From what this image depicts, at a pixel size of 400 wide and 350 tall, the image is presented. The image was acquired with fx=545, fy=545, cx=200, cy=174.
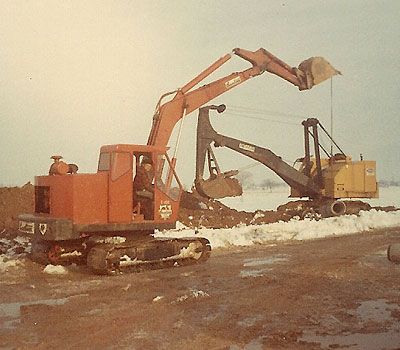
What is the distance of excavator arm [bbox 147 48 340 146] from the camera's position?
16781mm

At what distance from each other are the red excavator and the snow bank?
3.88 meters

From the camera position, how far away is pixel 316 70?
2072cm

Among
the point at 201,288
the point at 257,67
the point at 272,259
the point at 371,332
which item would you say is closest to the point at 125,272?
the point at 201,288

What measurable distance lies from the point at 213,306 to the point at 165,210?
4084mm

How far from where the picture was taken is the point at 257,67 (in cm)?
1984

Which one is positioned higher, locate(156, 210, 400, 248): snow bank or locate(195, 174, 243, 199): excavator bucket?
locate(195, 174, 243, 199): excavator bucket

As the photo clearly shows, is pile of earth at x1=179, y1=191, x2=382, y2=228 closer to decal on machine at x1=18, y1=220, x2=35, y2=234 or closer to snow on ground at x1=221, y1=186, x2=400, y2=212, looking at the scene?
snow on ground at x1=221, y1=186, x2=400, y2=212

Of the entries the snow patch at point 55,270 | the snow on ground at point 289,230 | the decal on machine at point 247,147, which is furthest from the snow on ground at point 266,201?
the snow patch at point 55,270

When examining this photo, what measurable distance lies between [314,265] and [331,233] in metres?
7.11

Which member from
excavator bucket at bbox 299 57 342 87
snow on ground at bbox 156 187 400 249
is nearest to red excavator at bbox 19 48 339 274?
snow on ground at bbox 156 187 400 249

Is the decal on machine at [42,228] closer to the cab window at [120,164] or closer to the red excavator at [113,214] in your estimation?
the red excavator at [113,214]

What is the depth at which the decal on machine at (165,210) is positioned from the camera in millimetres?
12055

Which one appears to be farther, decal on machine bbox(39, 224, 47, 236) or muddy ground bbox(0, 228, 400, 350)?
decal on machine bbox(39, 224, 47, 236)

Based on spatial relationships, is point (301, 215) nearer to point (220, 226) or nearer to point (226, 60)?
point (220, 226)
